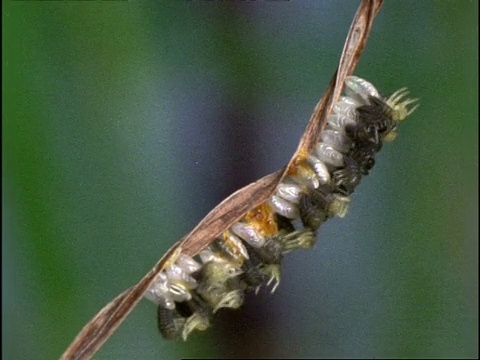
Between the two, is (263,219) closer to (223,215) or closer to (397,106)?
(223,215)

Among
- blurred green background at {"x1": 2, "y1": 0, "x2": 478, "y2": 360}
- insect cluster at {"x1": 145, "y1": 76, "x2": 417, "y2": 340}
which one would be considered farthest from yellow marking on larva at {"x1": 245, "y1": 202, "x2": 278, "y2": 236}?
blurred green background at {"x1": 2, "y1": 0, "x2": 478, "y2": 360}

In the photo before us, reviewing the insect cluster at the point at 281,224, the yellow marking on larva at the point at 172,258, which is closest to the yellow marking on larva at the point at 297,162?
the insect cluster at the point at 281,224

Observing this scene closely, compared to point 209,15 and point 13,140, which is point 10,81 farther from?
point 209,15

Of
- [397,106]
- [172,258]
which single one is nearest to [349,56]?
[397,106]

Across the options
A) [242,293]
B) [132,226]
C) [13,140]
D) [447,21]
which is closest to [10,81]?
[13,140]

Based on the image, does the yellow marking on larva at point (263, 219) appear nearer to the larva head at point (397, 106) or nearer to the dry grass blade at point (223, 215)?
the dry grass blade at point (223, 215)

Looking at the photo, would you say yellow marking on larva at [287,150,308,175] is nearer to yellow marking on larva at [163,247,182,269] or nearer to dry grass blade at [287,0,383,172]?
dry grass blade at [287,0,383,172]
